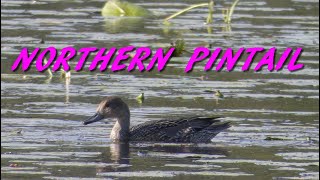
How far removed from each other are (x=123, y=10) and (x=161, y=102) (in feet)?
27.2

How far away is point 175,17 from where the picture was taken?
25250 mm

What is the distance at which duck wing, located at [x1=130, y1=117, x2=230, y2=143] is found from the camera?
15.6 meters

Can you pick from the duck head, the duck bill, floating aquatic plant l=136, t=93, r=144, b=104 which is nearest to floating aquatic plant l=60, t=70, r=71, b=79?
floating aquatic plant l=136, t=93, r=144, b=104

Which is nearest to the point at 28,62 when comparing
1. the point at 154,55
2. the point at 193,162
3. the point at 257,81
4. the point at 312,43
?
the point at 154,55

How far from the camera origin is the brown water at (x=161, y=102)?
1348 centimetres

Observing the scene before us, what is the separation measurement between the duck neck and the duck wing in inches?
2.9

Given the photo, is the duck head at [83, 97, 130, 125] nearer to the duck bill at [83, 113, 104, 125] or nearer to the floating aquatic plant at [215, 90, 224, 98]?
the duck bill at [83, 113, 104, 125]

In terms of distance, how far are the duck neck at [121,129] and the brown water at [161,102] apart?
186 millimetres

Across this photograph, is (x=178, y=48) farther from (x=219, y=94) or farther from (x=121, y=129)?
(x=121, y=129)

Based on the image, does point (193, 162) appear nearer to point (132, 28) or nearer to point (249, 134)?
point (249, 134)

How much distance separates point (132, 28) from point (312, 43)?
10.8 ft

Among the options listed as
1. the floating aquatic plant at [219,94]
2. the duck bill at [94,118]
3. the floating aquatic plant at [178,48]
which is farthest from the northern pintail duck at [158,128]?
the floating aquatic plant at [178,48]

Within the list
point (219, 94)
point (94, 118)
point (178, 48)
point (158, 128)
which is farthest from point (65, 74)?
point (158, 128)

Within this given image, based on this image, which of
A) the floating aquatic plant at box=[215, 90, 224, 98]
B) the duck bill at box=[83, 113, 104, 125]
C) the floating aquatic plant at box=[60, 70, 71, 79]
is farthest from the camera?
the floating aquatic plant at box=[60, 70, 71, 79]
